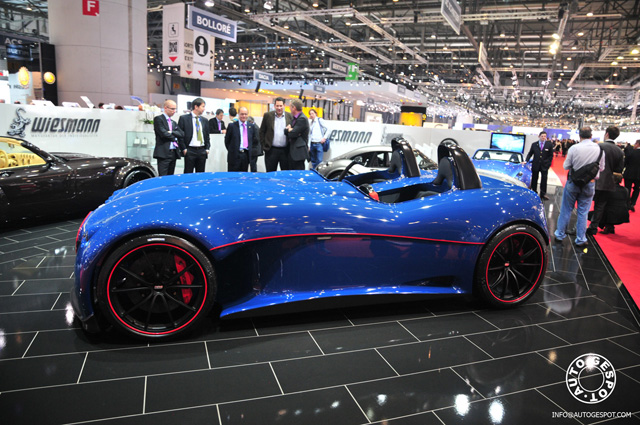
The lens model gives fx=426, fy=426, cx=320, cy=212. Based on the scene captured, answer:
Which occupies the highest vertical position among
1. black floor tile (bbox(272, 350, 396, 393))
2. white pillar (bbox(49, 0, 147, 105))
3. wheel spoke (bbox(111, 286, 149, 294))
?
white pillar (bbox(49, 0, 147, 105))

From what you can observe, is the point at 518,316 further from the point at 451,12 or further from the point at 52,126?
the point at 52,126

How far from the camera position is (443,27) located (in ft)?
65.8

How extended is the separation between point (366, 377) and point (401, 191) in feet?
6.11

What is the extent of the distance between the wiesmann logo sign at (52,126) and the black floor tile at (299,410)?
280 inches

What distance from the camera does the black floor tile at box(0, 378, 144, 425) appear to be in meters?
A: 1.85

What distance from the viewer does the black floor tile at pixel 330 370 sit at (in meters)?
2.22

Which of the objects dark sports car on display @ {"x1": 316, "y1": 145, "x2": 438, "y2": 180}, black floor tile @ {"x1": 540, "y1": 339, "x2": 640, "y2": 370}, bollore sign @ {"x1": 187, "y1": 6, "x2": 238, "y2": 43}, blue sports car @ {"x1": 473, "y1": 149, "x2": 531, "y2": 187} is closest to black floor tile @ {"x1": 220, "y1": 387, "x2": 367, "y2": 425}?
black floor tile @ {"x1": 540, "y1": 339, "x2": 640, "y2": 370}

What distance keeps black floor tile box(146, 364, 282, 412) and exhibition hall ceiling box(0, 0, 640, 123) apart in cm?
1253

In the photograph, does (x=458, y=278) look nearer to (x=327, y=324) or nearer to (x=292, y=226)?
(x=327, y=324)

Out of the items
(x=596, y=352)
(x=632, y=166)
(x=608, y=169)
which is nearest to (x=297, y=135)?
(x=608, y=169)

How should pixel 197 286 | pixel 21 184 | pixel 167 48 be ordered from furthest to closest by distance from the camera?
pixel 167 48 → pixel 21 184 → pixel 197 286

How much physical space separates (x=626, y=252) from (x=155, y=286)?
5.95 metres

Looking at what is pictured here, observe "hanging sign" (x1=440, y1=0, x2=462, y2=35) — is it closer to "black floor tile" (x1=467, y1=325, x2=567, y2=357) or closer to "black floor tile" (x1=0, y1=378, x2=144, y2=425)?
"black floor tile" (x1=467, y1=325, x2=567, y2=357)

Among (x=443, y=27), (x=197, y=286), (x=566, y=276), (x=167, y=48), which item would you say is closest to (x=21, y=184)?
(x=197, y=286)
